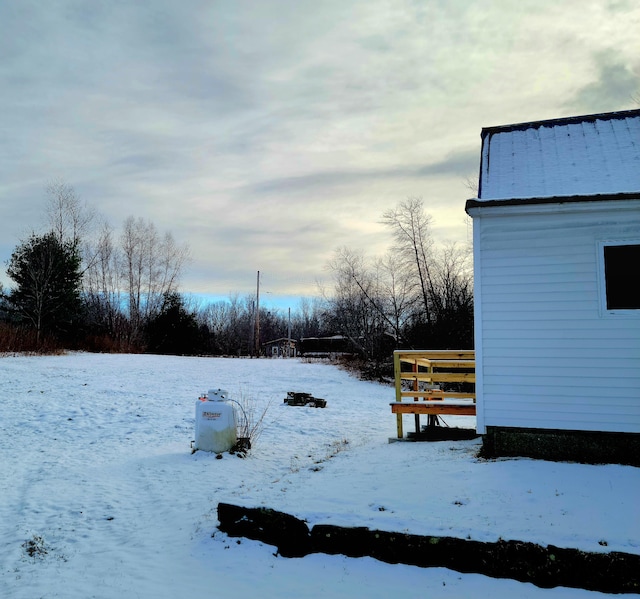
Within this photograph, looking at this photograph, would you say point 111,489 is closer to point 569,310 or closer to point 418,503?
point 418,503

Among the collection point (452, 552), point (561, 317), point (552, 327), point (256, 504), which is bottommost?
point (452, 552)

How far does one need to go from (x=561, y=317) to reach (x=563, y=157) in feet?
9.10

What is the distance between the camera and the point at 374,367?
2173 cm

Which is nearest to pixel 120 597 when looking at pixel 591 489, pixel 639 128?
pixel 591 489

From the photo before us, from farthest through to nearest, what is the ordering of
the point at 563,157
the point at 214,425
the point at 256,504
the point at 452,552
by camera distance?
the point at 214,425 → the point at 563,157 → the point at 256,504 → the point at 452,552

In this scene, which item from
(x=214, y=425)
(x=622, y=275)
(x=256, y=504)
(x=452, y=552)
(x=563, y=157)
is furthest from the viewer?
(x=214, y=425)

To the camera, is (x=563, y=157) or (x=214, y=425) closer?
(x=563, y=157)

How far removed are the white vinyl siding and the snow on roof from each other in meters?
0.42

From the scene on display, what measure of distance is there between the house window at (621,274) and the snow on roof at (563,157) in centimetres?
73

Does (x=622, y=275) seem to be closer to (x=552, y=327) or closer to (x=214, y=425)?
(x=552, y=327)

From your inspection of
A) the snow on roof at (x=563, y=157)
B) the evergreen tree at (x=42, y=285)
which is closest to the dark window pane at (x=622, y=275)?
the snow on roof at (x=563, y=157)

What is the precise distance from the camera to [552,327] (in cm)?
648

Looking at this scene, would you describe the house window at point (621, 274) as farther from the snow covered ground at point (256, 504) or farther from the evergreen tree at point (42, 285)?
the evergreen tree at point (42, 285)

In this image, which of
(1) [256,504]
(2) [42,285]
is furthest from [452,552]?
(2) [42,285]
